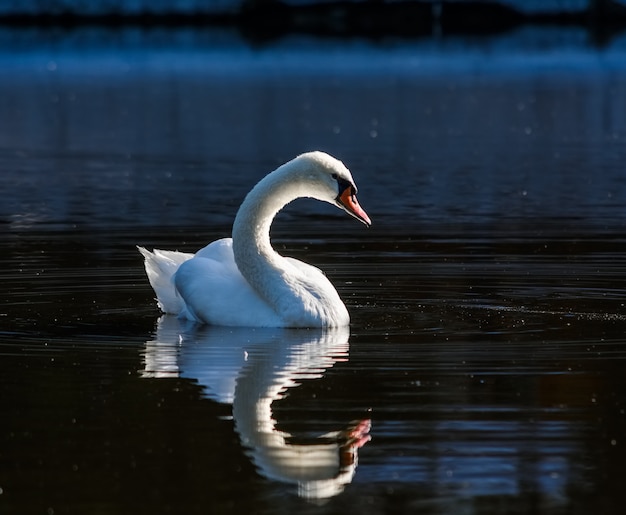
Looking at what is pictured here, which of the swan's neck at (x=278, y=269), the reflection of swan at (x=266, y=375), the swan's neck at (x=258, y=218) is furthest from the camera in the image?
the swan's neck at (x=258, y=218)

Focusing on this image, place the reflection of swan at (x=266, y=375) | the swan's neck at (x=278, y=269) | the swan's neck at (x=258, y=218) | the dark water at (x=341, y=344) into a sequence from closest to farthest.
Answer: the dark water at (x=341, y=344) < the reflection of swan at (x=266, y=375) < the swan's neck at (x=278, y=269) < the swan's neck at (x=258, y=218)

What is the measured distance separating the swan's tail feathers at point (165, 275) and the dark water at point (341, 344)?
184 millimetres

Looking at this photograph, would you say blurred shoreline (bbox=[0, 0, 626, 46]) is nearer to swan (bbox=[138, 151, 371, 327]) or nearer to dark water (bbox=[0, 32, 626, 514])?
dark water (bbox=[0, 32, 626, 514])

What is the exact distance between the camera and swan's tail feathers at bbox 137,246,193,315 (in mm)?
10523

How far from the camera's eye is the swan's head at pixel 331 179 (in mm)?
9789

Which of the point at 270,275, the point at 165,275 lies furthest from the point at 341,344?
the point at 165,275

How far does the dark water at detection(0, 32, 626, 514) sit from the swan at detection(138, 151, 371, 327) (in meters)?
0.19

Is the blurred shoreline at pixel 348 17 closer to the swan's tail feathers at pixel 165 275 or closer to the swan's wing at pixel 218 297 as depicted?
the swan's tail feathers at pixel 165 275

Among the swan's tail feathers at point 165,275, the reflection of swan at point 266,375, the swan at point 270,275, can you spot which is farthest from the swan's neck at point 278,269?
the swan's tail feathers at point 165,275

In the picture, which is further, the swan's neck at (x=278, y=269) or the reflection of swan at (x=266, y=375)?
the swan's neck at (x=278, y=269)

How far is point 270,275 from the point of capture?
9.68 metres

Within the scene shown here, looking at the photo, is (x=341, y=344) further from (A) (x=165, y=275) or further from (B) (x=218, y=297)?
(A) (x=165, y=275)

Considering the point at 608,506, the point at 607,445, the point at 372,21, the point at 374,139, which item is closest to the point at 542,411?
the point at 607,445

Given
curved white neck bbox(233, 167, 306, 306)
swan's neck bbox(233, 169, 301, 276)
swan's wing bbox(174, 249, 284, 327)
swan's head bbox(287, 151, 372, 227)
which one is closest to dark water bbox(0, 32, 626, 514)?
swan's wing bbox(174, 249, 284, 327)
